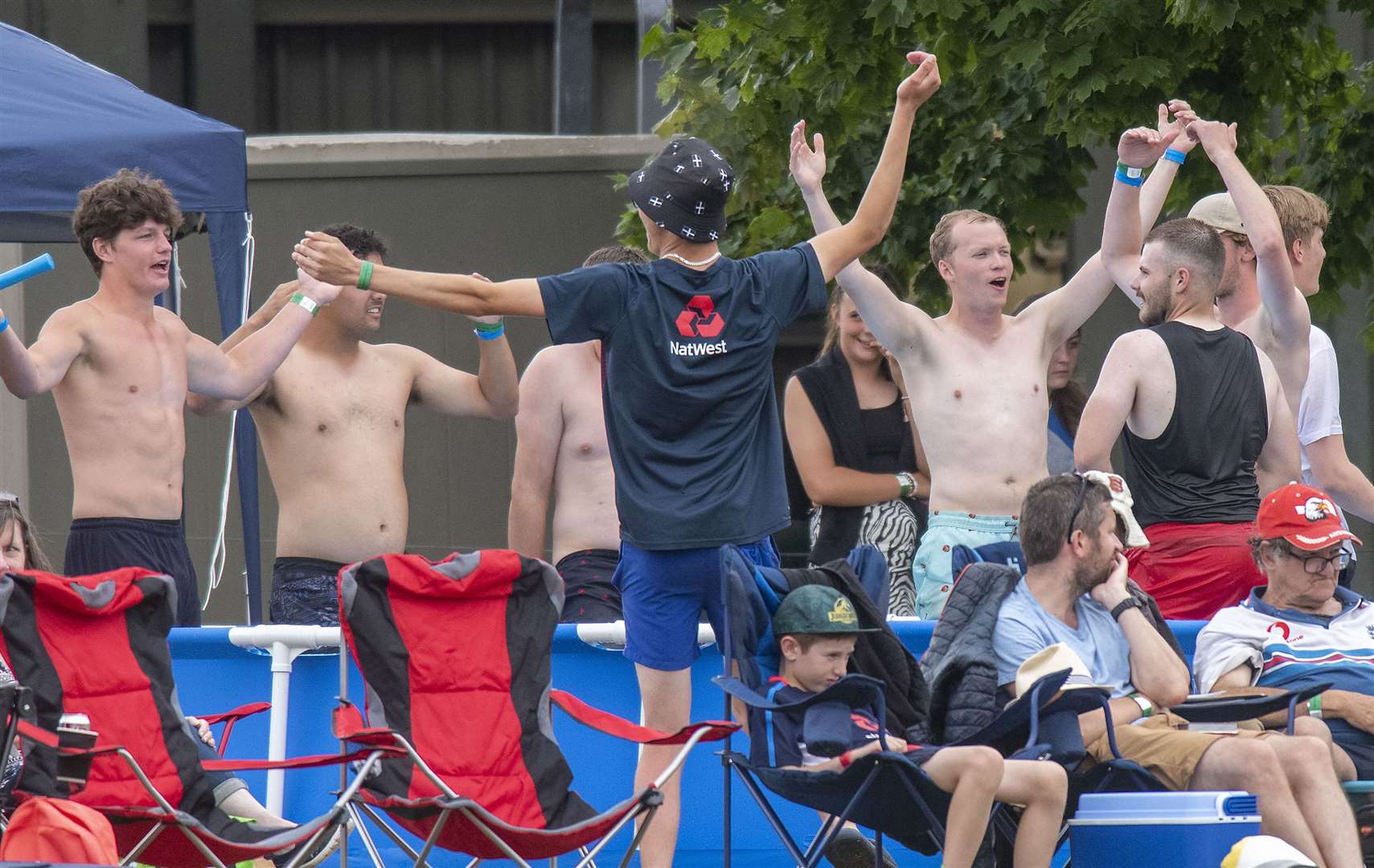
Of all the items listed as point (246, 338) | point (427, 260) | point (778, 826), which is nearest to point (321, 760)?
point (778, 826)

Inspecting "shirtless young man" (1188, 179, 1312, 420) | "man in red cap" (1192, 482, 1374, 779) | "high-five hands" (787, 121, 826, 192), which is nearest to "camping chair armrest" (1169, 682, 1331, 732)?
"man in red cap" (1192, 482, 1374, 779)

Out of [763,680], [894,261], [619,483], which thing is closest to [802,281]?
[619,483]

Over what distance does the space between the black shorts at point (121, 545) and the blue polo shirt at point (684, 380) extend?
1.63m

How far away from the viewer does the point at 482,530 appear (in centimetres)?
1320

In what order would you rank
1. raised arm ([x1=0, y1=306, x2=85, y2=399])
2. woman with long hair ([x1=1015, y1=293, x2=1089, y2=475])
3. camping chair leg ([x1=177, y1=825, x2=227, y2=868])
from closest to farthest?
camping chair leg ([x1=177, y1=825, x2=227, y2=868]) < raised arm ([x1=0, y1=306, x2=85, y2=399]) < woman with long hair ([x1=1015, y1=293, x2=1089, y2=475])

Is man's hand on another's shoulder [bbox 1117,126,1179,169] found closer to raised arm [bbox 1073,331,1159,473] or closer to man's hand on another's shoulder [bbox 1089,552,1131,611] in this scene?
raised arm [bbox 1073,331,1159,473]

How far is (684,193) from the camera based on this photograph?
4914mm

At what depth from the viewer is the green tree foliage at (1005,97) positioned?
26.8ft

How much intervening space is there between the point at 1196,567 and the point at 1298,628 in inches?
20.2

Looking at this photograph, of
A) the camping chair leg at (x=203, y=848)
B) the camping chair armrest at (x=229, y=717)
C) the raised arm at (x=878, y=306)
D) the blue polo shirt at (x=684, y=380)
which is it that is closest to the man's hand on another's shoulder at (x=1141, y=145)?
the raised arm at (x=878, y=306)

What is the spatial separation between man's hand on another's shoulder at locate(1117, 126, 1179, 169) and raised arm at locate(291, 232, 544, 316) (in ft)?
7.31

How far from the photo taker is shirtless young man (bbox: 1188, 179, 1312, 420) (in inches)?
228

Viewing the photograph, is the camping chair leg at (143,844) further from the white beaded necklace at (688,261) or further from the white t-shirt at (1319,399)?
the white t-shirt at (1319,399)

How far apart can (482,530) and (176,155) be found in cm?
658
